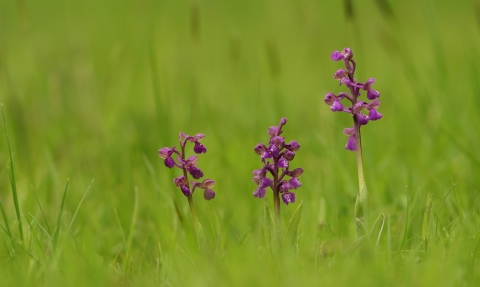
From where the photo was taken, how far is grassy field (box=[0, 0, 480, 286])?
6.75 ft

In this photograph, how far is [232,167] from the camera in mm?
3848

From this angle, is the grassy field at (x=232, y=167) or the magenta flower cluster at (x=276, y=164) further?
the magenta flower cluster at (x=276, y=164)

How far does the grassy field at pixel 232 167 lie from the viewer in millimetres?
2059

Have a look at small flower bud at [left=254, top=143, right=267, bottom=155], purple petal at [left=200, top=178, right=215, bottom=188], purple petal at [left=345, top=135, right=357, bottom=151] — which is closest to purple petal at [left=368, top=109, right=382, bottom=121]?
purple petal at [left=345, top=135, right=357, bottom=151]

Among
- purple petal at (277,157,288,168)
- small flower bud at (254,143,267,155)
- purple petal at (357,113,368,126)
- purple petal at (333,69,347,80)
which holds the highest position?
purple petal at (333,69,347,80)

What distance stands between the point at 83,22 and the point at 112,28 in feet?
3.58

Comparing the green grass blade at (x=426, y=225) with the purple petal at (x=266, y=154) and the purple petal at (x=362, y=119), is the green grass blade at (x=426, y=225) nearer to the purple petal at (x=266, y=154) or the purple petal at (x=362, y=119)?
the purple petal at (x=362, y=119)

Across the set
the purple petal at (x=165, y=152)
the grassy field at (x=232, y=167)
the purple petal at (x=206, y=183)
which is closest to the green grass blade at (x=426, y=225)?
the grassy field at (x=232, y=167)

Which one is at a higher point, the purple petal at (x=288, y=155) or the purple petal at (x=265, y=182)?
the purple petal at (x=288, y=155)

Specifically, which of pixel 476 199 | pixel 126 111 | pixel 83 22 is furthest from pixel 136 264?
pixel 83 22

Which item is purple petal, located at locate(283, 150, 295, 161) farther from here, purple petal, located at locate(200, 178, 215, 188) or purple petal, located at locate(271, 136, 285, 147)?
purple petal, located at locate(200, 178, 215, 188)

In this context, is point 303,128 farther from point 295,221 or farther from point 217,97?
point 295,221

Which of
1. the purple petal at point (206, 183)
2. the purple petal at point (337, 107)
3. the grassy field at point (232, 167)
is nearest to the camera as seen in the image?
the grassy field at point (232, 167)

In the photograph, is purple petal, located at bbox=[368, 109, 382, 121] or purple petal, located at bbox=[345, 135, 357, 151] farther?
purple petal, located at bbox=[345, 135, 357, 151]
